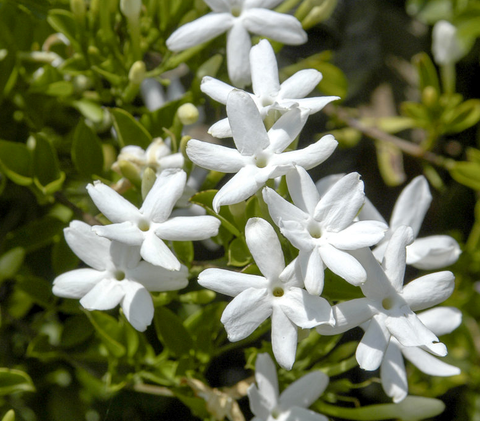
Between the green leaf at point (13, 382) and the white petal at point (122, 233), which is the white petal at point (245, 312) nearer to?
the white petal at point (122, 233)

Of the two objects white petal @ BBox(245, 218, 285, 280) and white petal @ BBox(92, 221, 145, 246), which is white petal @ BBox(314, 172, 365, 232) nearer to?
white petal @ BBox(245, 218, 285, 280)

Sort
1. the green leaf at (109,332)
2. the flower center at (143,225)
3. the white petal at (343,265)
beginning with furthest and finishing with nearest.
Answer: the green leaf at (109,332) < the flower center at (143,225) < the white petal at (343,265)

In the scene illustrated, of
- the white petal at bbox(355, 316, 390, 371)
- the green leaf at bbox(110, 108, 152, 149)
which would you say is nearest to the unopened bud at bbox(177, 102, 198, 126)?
the green leaf at bbox(110, 108, 152, 149)

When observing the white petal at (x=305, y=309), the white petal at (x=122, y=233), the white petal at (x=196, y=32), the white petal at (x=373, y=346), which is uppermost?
the white petal at (x=196, y=32)

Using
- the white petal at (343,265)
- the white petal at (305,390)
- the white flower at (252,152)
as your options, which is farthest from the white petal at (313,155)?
the white petal at (305,390)

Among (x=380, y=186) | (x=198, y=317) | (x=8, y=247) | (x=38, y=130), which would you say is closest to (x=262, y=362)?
(x=198, y=317)

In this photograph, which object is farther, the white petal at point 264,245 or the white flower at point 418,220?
the white flower at point 418,220
